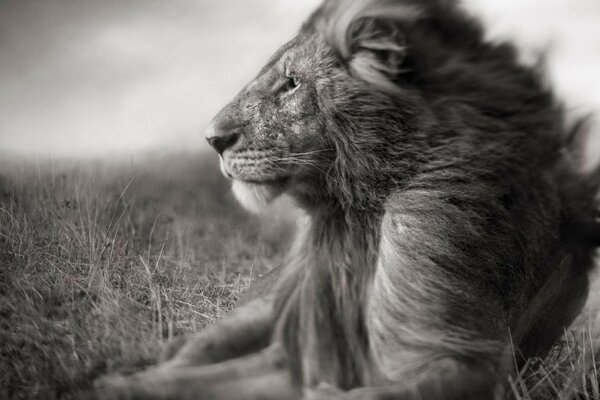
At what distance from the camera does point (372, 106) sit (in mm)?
2965

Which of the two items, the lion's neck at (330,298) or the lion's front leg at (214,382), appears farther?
the lion's neck at (330,298)

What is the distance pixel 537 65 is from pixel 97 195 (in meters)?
2.47

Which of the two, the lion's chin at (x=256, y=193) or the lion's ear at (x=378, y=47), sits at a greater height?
the lion's ear at (x=378, y=47)

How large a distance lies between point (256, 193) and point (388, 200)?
658 millimetres

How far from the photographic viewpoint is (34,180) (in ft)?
12.0

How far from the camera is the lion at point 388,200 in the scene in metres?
2.73

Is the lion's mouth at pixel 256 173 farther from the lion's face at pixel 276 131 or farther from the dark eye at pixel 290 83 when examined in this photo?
the dark eye at pixel 290 83

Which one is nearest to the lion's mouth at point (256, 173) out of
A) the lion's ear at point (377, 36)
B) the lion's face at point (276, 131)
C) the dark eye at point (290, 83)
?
the lion's face at point (276, 131)

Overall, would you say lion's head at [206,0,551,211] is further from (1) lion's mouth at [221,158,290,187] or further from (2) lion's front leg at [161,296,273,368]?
(2) lion's front leg at [161,296,273,368]

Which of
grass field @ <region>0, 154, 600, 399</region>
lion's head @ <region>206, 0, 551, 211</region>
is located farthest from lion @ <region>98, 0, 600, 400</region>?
grass field @ <region>0, 154, 600, 399</region>

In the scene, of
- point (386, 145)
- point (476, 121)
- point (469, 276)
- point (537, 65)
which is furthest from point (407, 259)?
point (537, 65)

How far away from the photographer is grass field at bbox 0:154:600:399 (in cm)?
284

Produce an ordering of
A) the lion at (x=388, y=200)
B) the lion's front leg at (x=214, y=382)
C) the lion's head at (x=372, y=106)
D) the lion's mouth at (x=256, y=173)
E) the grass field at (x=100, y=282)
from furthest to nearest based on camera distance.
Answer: the lion's mouth at (x=256, y=173)
the lion's head at (x=372, y=106)
the grass field at (x=100, y=282)
the lion at (x=388, y=200)
the lion's front leg at (x=214, y=382)

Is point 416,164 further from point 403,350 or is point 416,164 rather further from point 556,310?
point 556,310
